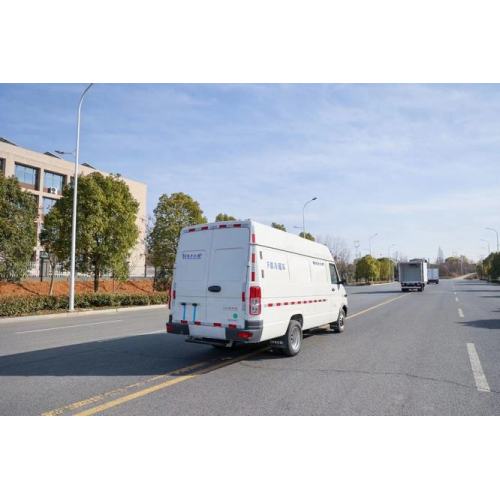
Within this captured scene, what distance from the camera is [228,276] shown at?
664 cm

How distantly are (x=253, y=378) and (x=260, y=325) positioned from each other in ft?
2.81

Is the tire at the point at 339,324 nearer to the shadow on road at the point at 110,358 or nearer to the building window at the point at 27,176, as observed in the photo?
the shadow on road at the point at 110,358

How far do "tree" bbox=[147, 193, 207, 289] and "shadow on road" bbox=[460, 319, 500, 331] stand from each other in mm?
19568

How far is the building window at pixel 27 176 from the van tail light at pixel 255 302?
45490mm

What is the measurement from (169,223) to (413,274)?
24.4 m

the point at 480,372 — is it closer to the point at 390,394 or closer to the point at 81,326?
the point at 390,394

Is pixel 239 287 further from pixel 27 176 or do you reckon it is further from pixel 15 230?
pixel 27 176

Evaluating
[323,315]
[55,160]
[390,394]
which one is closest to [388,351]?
[323,315]

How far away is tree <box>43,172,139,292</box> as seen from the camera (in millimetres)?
21438

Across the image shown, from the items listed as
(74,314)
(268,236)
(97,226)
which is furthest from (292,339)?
(97,226)

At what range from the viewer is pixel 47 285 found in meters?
32.2

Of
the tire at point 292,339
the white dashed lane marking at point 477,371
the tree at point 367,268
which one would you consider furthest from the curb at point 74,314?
the tree at point 367,268

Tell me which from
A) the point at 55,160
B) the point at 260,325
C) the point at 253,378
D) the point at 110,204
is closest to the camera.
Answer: the point at 253,378

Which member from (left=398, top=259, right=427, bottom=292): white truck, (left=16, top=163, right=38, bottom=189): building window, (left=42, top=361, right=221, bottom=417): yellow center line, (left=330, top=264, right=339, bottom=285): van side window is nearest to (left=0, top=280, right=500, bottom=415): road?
(left=42, top=361, right=221, bottom=417): yellow center line
